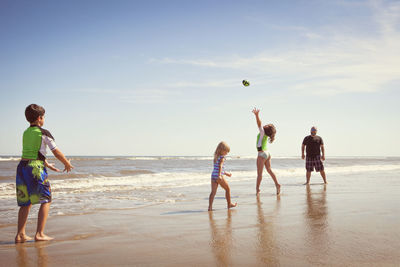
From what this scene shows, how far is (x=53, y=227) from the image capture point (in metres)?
4.81

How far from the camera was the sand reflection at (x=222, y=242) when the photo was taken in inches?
122

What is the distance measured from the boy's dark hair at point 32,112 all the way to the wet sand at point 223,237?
1.46 m

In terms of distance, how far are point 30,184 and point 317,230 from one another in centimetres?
349

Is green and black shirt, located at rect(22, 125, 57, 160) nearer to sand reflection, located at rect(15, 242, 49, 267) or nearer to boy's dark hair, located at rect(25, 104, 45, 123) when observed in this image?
boy's dark hair, located at rect(25, 104, 45, 123)

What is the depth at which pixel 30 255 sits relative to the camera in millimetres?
3387

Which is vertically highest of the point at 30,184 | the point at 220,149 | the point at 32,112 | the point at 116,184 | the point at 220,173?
the point at 32,112

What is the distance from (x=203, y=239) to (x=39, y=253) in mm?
1759

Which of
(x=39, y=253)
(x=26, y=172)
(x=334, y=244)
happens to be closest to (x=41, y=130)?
(x=26, y=172)

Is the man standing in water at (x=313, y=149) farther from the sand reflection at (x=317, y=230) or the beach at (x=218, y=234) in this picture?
the sand reflection at (x=317, y=230)

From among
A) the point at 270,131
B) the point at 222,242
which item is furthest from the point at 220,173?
the point at 270,131

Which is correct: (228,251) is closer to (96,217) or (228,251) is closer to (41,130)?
(41,130)

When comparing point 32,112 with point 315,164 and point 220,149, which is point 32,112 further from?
point 315,164

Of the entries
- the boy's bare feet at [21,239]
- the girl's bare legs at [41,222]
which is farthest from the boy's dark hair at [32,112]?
the boy's bare feet at [21,239]

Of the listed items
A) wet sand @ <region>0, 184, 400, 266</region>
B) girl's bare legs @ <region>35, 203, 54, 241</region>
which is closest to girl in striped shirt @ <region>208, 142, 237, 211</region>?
wet sand @ <region>0, 184, 400, 266</region>
